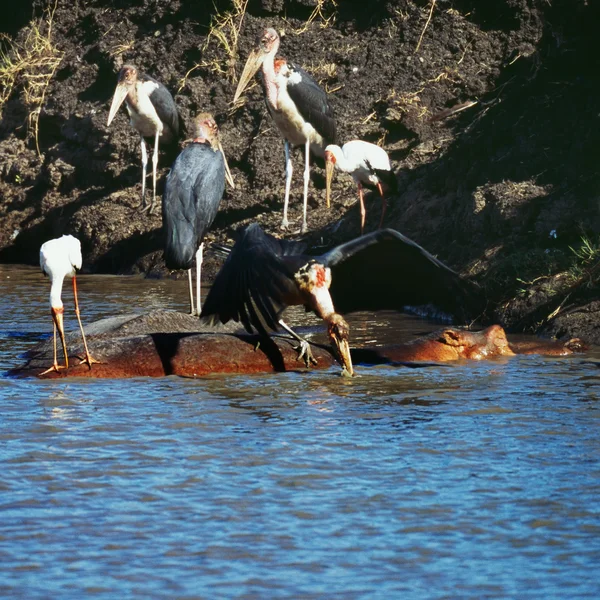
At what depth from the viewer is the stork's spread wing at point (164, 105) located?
41.6ft

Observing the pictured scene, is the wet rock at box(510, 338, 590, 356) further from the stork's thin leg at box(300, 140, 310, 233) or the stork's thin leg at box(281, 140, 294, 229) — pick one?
the stork's thin leg at box(281, 140, 294, 229)

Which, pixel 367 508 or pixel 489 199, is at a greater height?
pixel 489 199

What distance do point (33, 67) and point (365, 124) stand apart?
13.5ft

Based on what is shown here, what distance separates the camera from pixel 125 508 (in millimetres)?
4418

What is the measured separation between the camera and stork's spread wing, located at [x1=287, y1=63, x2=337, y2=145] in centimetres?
1173

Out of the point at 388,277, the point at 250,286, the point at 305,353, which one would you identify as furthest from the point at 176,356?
the point at 388,277

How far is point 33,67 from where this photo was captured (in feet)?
47.0

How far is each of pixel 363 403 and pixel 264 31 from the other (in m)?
6.86

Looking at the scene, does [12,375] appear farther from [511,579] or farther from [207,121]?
[511,579]

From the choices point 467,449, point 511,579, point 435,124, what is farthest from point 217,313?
point 435,124

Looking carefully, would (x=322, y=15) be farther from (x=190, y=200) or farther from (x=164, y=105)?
(x=190, y=200)

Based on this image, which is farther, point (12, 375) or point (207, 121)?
point (207, 121)

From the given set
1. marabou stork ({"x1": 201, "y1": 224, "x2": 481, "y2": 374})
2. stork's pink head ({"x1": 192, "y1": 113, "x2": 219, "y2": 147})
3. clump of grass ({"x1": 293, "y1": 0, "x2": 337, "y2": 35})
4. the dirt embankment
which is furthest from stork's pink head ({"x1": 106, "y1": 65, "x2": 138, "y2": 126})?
marabou stork ({"x1": 201, "y1": 224, "x2": 481, "y2": 374})

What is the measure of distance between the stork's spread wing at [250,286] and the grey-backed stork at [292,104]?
15.1ft
